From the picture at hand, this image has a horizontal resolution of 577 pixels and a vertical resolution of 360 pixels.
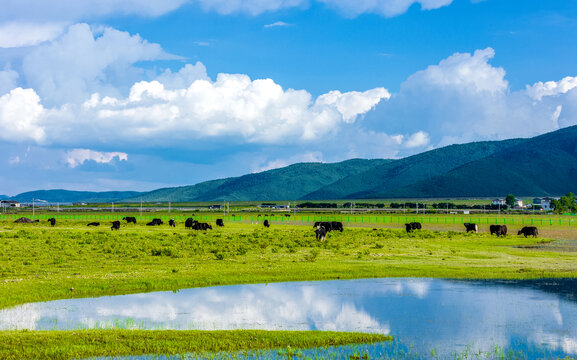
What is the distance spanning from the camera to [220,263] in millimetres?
39656

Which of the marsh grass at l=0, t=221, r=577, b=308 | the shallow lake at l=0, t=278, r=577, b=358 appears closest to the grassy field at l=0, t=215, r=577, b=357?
the marsh grass at l=0, t=221, r=577, b=308

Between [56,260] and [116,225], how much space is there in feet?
142

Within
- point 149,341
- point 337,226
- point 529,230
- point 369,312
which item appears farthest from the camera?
point 337,226

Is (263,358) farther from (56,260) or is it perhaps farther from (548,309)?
(56,260)

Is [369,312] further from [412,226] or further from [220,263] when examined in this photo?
[412,226]

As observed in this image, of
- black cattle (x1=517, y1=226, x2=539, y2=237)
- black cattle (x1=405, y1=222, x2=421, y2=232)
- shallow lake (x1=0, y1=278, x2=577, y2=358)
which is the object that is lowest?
shallow lake (x1=0, y1=278, x2=577, y2=358)

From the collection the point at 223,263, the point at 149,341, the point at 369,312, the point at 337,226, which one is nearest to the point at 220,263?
the point at 223,263

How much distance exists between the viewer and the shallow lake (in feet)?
66.3

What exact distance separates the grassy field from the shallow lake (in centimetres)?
232

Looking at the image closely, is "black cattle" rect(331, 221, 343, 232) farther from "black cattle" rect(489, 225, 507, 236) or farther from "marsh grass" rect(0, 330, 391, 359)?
"marsh grass" rect(0, 330, 391, 359)

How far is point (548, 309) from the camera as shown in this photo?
24516 millimetres

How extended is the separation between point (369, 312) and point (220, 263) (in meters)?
17.4

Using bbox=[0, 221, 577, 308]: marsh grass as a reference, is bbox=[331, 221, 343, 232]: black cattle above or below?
above

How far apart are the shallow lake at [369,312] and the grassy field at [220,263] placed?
2.32 metres
